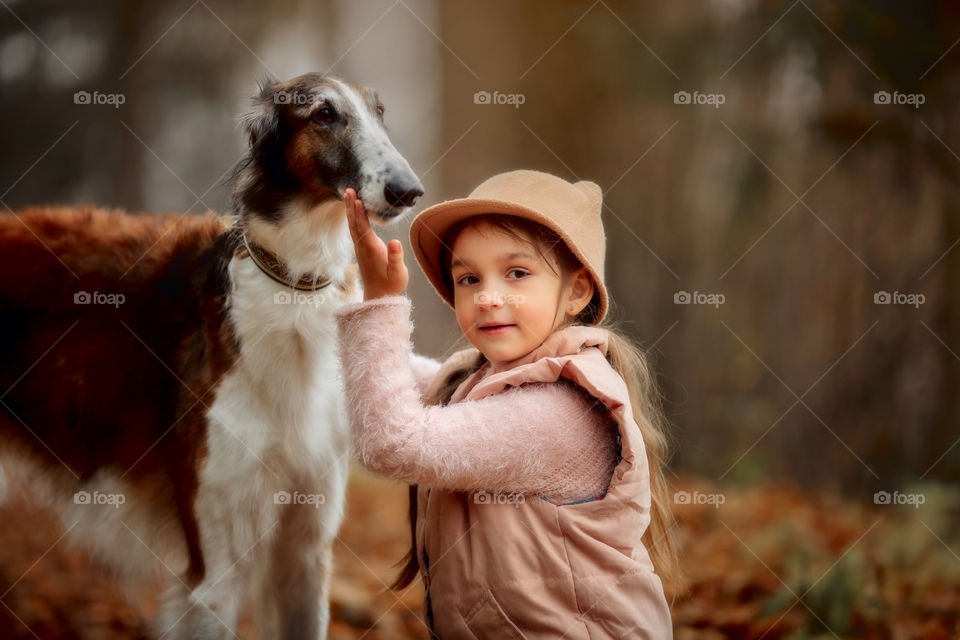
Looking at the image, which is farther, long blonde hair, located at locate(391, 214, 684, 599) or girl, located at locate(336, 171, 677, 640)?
long blonde hair, located at locate(391, 214, 684, 599)

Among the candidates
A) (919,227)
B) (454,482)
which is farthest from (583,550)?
(919,227)

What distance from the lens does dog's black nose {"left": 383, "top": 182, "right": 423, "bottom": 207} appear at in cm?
180

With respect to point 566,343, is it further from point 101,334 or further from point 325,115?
point 101,334

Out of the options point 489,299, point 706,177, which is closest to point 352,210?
point 489,299

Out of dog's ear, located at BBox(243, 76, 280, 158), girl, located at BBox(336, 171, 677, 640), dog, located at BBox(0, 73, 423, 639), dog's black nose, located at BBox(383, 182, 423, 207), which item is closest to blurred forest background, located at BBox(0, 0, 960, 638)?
dog, located at BBox(0, 73, 423, 639)

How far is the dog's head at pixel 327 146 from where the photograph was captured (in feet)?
6.01

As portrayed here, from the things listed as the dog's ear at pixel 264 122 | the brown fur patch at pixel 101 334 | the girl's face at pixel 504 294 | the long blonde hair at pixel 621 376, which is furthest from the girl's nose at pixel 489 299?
the brown fur patch at pixel 101 334

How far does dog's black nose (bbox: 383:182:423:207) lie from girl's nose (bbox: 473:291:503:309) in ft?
1.07

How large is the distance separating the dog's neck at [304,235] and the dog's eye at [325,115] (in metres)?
0.20

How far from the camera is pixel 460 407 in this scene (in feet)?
5.23

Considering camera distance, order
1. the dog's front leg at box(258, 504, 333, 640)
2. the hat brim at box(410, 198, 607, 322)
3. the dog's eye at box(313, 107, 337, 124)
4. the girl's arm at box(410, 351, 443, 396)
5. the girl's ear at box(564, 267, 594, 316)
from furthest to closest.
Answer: the dog's front leg at box(258, 504, 333, 640) < the girl's arm at box(410, 351, 443, 396) < the dog's eye at box(313, 107, 337, 124) < the girl's ear at box(564, 267, 594, 316) < the hat brim at box(410, 198, 607, 322)

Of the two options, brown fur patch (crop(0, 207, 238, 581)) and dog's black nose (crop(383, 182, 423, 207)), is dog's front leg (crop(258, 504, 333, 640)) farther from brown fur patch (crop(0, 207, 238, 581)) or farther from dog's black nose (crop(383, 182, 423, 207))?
dog's black nose (crop(383, 182, 423, 207))

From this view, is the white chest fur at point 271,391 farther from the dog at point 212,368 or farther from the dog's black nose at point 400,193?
the dog's black nose at point 400,193

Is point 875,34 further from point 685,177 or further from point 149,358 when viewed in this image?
point 149,358
